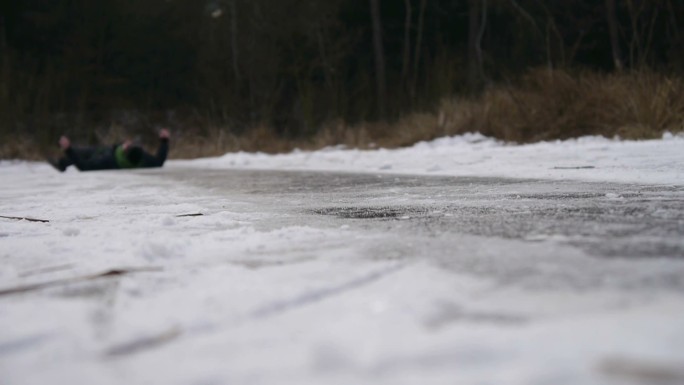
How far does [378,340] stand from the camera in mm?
671

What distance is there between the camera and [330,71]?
15039 mm

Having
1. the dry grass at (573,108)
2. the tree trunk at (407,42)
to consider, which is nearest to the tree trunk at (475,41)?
the tree trunk at (407,42)

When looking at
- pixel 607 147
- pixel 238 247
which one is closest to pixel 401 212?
pixel 238 247

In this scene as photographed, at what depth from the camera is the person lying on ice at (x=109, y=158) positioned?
7.07 meters

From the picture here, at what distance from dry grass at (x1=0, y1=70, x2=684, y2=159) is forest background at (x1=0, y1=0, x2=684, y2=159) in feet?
0.07

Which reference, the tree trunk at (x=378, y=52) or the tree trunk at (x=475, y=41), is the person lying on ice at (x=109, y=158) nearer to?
the tree trunk at (x=475, y=41)

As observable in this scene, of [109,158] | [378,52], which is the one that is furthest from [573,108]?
[378,52]

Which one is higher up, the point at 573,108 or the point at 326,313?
the point at 573,108

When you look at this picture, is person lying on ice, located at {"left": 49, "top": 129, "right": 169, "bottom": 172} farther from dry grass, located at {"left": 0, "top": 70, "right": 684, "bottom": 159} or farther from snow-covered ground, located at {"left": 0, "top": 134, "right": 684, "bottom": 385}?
snow-covered ground, located at {"left": 0, "top": 134, "right": 684, "bottom": 385}

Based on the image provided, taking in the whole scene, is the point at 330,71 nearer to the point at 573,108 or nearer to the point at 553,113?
the point at 553,113

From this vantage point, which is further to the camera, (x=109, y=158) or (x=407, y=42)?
(x=407, y=42)

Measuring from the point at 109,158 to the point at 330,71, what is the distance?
8.62 metres

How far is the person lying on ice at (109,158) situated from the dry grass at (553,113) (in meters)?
3.22

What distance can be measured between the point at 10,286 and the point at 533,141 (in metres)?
6.09
